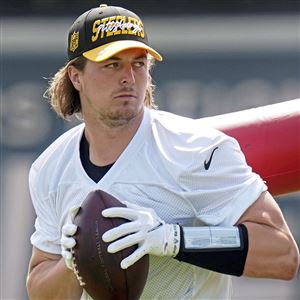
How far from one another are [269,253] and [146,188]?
39 cm

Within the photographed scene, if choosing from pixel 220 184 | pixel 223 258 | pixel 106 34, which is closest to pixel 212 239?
pixel 223 258

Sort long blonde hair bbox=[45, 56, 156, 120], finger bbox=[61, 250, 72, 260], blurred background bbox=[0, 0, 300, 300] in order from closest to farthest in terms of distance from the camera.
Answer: finger bbox=[61, 250, 72, 260], long blonde hair bbox=[45, 56, 156, 120], blurred background bbox=[0, 0, 300, 300]

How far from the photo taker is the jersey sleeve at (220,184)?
3131mm

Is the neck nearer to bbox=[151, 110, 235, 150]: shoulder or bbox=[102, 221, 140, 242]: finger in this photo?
bbox=[151, 110, 235, 150]: shoulder

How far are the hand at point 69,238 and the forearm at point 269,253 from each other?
466 mm

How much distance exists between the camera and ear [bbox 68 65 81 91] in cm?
353

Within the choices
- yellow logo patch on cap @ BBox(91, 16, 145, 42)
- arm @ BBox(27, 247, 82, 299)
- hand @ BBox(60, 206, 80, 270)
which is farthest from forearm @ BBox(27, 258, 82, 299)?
yellow logo patch on cap @ BBox(91, 16, 145, 42)

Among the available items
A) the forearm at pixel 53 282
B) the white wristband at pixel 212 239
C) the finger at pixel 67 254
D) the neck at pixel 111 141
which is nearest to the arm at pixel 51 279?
the forearm at pixel 53 282

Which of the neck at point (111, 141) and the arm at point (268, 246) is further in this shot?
the neck at point (111, 141)

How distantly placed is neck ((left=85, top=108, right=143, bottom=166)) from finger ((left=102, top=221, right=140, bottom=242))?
0.37 m

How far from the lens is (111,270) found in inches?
120

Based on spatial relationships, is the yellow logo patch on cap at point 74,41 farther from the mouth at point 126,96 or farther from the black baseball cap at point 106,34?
the mouth at point 126,96

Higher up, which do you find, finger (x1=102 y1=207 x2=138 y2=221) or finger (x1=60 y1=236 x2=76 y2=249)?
finger (x1=102 y1=207 x2=138 y2=221)

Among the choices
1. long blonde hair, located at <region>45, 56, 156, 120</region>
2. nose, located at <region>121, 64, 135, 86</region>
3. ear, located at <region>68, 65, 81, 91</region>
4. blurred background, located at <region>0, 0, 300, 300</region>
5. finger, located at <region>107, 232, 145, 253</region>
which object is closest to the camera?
finger, located at <region>107, 232, 145, 253</region>
